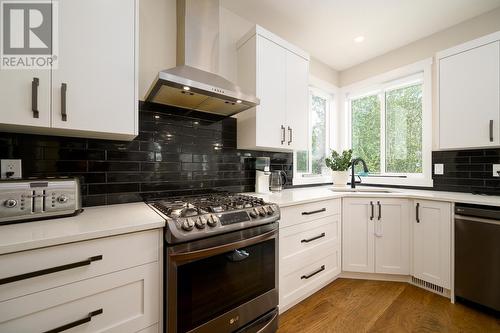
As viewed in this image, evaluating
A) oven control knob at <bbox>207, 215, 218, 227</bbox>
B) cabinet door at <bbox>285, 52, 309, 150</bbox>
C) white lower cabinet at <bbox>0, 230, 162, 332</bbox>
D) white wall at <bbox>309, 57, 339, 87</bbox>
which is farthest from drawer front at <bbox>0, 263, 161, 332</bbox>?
white wall at <bbox>309, 57, 339, 87</bbox>

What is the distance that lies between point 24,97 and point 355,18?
2.77 meters

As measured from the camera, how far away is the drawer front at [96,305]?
2.51 ft

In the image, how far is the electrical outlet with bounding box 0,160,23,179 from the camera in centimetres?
115

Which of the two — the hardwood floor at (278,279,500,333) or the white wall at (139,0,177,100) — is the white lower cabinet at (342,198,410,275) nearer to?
Result: the hardwood floor at (278,279,500,333)

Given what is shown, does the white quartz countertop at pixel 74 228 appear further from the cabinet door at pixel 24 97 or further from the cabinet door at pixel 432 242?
the cabinet door at pixel 432 242

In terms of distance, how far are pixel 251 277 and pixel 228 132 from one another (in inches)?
51.6

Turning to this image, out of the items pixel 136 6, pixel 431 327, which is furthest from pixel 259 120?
pixel 431 327

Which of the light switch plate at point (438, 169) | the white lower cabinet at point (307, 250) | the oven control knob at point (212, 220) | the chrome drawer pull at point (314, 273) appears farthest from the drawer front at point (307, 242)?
the light switch plate at point (438, 169)

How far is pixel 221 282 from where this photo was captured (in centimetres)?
121

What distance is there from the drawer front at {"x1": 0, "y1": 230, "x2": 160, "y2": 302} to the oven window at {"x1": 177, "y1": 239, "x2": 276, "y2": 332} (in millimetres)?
224

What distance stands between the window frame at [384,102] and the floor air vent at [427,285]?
1.10 metres

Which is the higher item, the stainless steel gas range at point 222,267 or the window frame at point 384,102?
the window frame at point 384,102

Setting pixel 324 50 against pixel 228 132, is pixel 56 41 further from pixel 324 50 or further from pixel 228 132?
pixel 324 50

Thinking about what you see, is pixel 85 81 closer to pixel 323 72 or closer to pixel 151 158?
pixel 151 158
